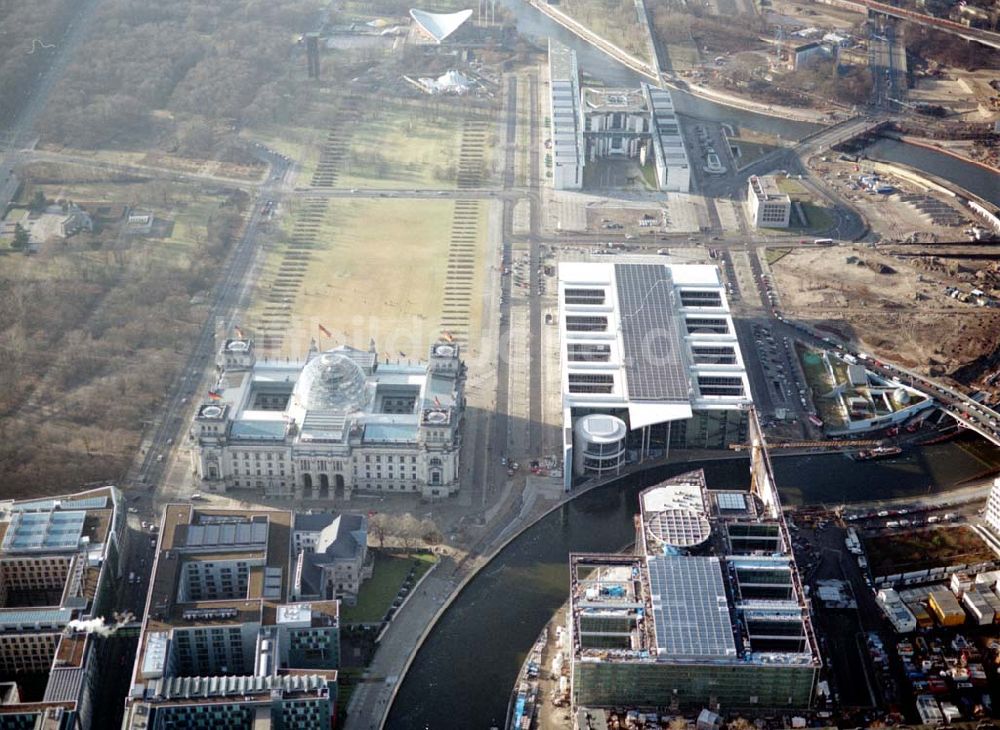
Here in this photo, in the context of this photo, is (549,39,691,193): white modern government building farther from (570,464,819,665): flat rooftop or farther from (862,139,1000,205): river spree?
(570,464,819,665): flat rooftop

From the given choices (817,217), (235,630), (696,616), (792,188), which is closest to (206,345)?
(235,630)

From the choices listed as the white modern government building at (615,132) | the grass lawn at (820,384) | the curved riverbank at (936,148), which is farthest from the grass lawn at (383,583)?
the curved riverbank at (936,148)

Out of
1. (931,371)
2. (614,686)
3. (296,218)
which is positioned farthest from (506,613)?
(296,218)

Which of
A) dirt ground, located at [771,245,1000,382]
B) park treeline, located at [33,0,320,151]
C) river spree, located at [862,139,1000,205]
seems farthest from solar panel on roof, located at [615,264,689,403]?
park treeline, located at [33,0,320,151]

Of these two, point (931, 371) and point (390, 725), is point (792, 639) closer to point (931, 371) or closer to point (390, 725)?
point (390, 725)

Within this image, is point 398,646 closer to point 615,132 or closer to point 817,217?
point 817,217

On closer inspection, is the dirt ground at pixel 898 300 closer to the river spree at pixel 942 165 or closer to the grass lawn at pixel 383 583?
the river spree at pixel 942 165
